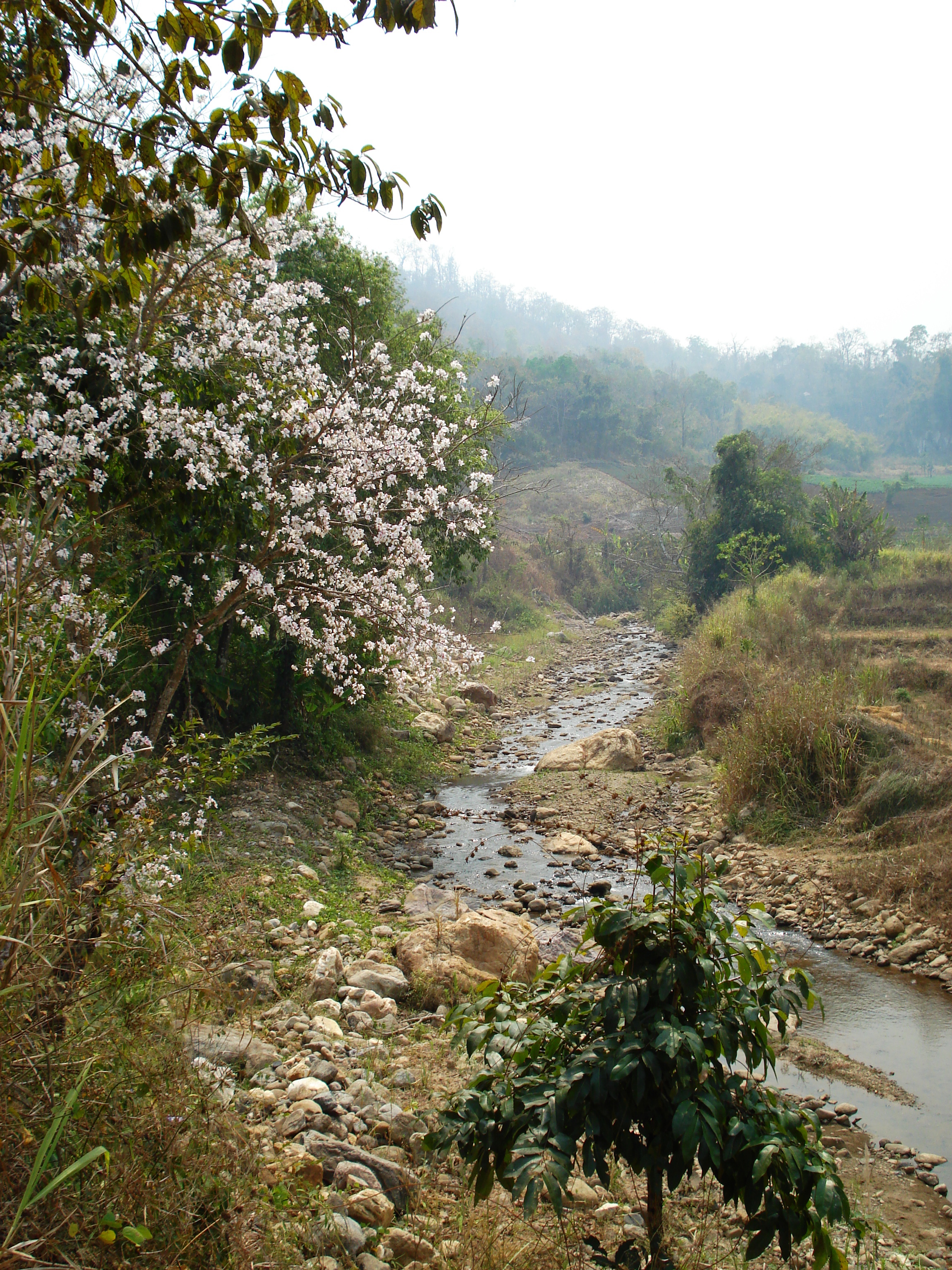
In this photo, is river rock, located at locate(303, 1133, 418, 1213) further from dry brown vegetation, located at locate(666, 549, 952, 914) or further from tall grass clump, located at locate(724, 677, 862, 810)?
tall grass clump, located at locate(724, 677, 862, 810)

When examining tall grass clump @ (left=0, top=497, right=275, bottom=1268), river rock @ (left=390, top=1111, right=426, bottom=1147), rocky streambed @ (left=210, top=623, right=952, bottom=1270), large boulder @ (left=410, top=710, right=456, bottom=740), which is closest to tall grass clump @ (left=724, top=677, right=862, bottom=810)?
rocky streambed @ (left=210, top=623, right=952, bottom=1270)

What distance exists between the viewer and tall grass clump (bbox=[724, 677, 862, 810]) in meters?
8.41

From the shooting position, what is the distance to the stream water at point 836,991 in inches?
173

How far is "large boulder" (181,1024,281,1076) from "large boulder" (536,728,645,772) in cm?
774

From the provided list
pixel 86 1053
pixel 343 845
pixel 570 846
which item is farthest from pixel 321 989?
pixel 570 846

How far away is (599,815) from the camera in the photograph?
30.9 ft

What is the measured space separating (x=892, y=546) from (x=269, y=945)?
22.5 meters

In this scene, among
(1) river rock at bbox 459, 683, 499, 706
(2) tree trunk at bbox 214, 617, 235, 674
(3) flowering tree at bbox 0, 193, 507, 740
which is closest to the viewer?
(3) flowering tree at bbox 0, 193, 507, 740

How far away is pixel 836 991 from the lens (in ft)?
18.6

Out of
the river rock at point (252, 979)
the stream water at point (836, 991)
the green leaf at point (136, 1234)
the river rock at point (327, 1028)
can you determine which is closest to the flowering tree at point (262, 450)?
the river rock at point (252, 979)

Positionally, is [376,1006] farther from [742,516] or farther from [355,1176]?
[742,516]

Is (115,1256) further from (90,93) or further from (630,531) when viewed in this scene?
(630,531)

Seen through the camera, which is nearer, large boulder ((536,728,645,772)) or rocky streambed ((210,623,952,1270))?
rocky streambed ((210,623,952,1270))

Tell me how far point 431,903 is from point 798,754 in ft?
15.3
